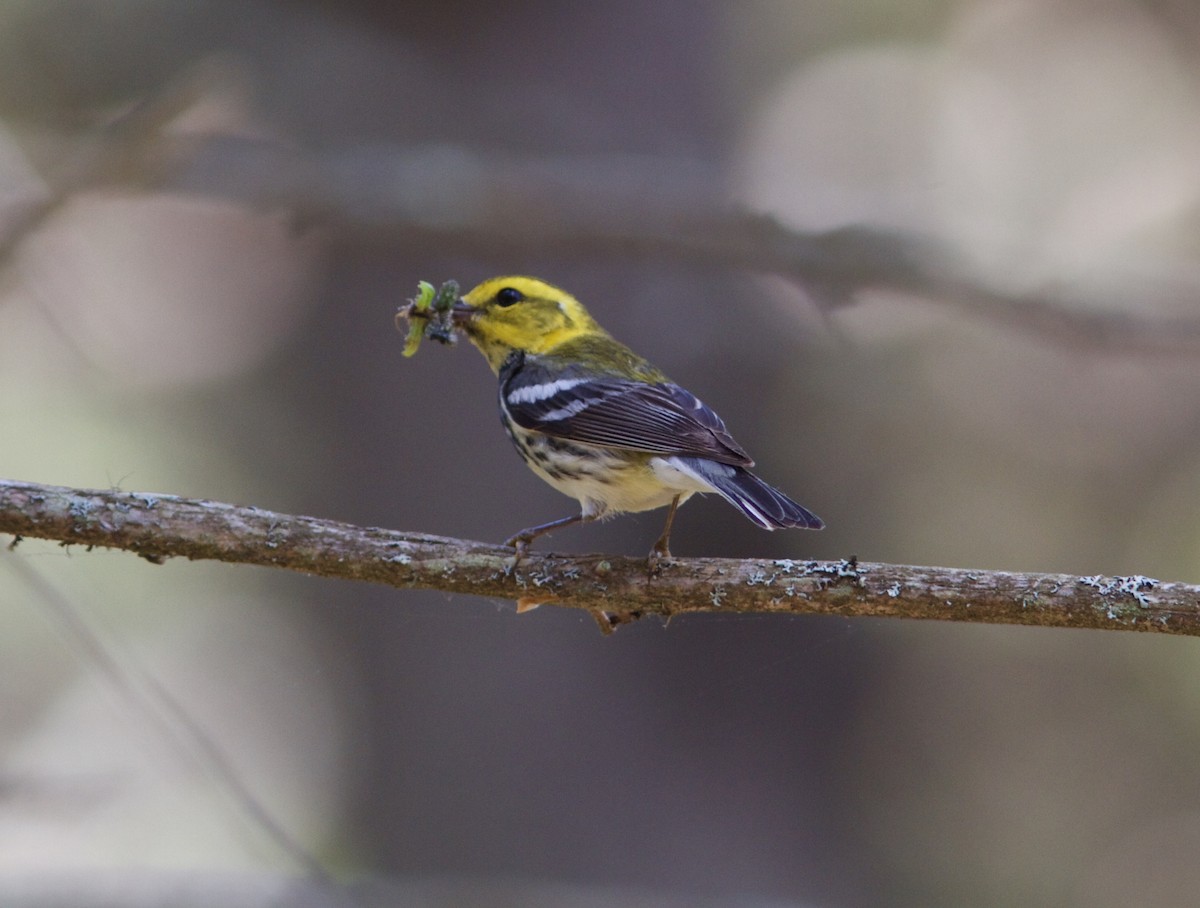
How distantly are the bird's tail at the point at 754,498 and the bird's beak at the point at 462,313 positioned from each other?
112 centimetres

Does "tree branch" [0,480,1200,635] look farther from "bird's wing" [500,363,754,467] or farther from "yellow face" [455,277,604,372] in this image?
"yellow face" [455,277,604,372]

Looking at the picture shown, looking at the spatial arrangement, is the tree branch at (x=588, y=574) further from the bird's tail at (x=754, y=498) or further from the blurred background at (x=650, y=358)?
the blurred background at (x=650, y=358)

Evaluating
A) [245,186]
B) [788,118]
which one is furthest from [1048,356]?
[245,186]

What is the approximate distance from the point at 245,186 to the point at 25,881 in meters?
2.54

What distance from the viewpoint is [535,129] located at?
496 cm

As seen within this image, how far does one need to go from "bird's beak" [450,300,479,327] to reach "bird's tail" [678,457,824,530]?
1.12m

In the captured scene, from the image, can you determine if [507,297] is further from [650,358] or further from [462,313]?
[650,358]

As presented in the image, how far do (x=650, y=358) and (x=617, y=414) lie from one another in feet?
4.43

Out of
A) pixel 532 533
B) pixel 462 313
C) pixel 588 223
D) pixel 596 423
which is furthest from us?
pixel 588 223

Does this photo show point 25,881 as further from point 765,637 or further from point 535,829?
point 765,637

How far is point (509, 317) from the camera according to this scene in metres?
3.69

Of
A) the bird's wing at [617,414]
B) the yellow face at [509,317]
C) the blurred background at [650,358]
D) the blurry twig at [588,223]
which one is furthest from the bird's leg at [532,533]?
the blurry twig at [588,223]

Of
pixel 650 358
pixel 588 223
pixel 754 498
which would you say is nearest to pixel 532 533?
pixel 754 498

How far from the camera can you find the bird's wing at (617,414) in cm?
287
